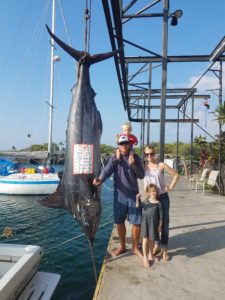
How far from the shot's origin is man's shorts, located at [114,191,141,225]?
4.50 m

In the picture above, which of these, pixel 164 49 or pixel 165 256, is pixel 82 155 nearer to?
pixel 165 256

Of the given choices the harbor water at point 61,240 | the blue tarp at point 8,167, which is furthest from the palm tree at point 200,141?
the blue tarp at point 8,167

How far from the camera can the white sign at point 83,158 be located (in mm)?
3523

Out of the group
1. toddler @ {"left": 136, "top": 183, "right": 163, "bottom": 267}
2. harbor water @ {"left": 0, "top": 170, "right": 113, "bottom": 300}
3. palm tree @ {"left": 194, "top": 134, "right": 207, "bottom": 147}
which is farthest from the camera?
palm tree @ {"left": 194, "top": 134, "right": 207, "bottom": 147}

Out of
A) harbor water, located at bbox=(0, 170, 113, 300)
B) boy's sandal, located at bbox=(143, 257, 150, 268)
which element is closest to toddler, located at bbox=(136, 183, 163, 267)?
boy's sandal, located at bbox=(143, 257, 150, 268)

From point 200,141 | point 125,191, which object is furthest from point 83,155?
point 200,141

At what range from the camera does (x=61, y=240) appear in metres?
8.62

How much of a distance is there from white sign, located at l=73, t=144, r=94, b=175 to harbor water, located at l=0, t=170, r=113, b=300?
88.2 inches

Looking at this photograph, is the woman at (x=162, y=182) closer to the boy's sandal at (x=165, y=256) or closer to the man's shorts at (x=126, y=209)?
the boy's sandal at (x=165, y=256)

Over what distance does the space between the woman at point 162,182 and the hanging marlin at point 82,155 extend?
104cm

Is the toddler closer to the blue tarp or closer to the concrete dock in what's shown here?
the concrete dock

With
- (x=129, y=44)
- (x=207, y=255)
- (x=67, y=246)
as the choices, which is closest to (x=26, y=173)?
(x=67, y=246)

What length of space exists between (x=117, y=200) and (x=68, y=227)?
5.87m

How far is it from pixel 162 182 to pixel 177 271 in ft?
3.71
